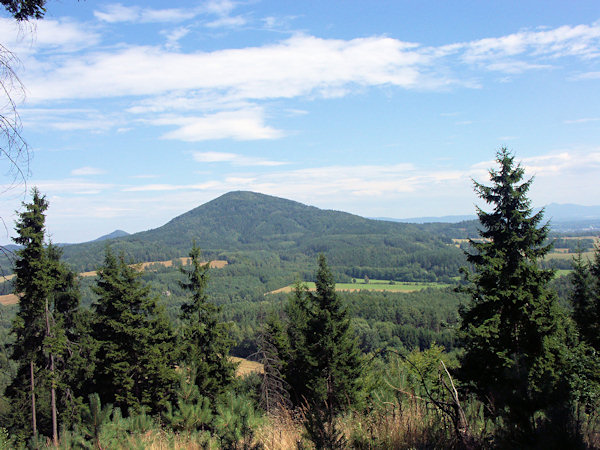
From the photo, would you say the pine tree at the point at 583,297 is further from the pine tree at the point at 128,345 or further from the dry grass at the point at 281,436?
the pine tree at the point at 128,345

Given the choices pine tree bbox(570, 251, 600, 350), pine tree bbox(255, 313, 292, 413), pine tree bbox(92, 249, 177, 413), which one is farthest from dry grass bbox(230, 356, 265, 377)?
pine tree bbox(570, 251, 600, 350)

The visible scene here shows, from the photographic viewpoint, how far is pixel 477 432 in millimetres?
3062

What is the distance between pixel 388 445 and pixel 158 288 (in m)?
128

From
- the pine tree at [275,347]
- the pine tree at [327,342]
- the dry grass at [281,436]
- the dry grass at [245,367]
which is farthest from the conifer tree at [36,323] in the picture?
the dry grass at [281,436]

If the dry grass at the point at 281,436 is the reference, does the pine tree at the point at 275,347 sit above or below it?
below

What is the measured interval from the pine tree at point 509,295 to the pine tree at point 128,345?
42.9 feet

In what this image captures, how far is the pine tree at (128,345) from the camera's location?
1695cm

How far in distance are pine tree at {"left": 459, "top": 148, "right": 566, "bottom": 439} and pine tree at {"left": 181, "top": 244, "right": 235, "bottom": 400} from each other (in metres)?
11.0

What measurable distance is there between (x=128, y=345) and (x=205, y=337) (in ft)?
11.3

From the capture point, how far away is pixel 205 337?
18484 millimetres

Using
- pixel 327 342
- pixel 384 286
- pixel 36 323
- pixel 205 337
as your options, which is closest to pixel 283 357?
pixel 327 342

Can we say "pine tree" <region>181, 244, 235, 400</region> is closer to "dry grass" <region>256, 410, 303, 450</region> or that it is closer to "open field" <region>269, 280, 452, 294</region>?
"dry grass" <region>256, 410, 303, 450</region>

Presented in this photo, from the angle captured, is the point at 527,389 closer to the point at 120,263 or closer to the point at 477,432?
the point at 477,432

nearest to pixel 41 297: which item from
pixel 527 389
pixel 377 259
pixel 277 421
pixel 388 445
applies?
pixel 277 421
